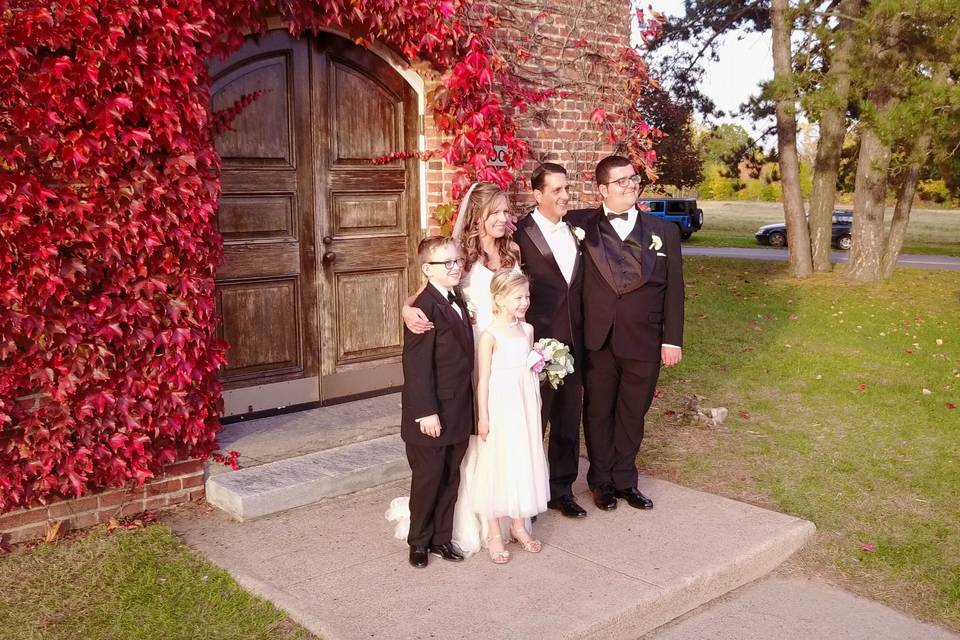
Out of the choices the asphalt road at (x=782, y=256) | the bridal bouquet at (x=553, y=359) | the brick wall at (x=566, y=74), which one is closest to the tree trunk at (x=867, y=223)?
the asphalt road at (x=782, y=256)

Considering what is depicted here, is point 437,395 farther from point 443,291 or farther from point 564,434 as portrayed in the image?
point 564,434

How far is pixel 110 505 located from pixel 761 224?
42.0m

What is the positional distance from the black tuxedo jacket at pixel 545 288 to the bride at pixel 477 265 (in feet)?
0.90

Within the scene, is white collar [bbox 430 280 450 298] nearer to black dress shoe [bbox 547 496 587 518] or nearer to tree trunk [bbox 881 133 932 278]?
black dress shoe [bbox 547 496 587 518]

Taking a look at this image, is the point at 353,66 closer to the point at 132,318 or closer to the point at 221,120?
the point at 221,120

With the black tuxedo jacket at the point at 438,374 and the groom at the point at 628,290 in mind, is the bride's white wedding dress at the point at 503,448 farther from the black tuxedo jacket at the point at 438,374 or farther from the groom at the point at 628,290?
the groom at the point at 628,290

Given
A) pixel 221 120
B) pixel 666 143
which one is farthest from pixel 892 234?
pixel 221 120

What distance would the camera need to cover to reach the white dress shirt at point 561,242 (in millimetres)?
4930

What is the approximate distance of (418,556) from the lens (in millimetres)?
4391

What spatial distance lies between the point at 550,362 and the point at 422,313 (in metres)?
0.77

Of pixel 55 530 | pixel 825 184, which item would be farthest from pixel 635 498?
pixel 825 184

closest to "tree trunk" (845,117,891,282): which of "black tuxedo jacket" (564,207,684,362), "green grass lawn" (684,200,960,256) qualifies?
"green grass lawn" (684,200,960,256)

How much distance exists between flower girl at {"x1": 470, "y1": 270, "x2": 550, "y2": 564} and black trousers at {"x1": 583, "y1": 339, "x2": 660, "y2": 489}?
791 millimetres

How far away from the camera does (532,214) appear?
4988 millimetres
